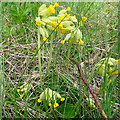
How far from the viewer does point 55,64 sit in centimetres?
130

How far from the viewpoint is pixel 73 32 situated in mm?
1205

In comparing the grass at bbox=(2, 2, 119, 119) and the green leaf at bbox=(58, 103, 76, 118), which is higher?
the grass at bbox=(2, 2, 119, 119)

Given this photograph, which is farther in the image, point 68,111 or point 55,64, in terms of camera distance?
point 55,64

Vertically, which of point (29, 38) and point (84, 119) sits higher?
point (29, 38)

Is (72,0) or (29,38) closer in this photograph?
(29,38)

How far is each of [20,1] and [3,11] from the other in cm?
21

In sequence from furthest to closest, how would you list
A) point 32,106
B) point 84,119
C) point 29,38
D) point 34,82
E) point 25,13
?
point 25,13
point 29,38
point 34,82
point 32,106
point 84,119

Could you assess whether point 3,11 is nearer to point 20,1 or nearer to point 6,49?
point 20,1

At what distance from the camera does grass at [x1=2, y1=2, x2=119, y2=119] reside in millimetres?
1080

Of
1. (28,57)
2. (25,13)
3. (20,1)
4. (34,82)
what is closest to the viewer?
(34,82)

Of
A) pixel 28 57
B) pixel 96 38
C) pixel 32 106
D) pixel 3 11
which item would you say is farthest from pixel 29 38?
pixel 32 106

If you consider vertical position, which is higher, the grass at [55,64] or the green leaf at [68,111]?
the grass at [55,64]

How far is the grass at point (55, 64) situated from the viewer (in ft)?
3.54

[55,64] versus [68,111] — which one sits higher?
[55,64]
